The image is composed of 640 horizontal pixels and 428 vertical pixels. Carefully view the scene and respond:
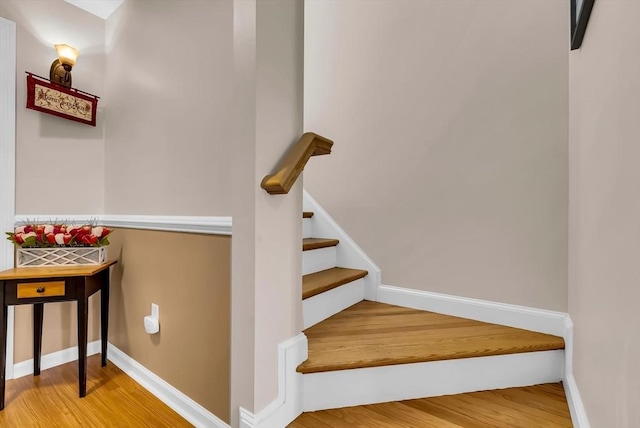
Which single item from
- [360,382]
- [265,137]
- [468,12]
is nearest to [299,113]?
[265,137]

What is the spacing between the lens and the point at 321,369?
1203 mm

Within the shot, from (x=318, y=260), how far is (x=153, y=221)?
3.19 ft

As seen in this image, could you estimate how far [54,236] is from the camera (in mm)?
1681

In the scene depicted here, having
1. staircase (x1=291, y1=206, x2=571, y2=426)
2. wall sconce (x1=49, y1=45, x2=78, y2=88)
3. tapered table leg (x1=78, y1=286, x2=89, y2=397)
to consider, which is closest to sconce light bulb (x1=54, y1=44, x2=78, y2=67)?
wall sconce (x1=49, y1=45, x2=78, y2=88)

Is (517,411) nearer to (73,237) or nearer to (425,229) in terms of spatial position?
(425,229)

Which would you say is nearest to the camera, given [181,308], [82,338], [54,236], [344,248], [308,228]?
[181,308]

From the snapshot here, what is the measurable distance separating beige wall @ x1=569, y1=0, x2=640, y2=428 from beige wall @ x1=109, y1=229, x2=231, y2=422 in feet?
3.81

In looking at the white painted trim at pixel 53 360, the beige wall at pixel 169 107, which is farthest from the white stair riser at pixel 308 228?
the white painted trim at pixel 53 360

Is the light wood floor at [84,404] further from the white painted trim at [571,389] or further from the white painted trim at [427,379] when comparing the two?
the white painted trim at [571,389]

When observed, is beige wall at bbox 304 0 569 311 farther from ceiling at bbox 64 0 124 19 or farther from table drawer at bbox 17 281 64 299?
table drawer at bbox 17 281 64 299

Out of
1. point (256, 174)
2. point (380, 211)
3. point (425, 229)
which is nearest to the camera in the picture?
point (256, 174)

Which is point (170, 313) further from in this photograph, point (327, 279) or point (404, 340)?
point (404, 340)

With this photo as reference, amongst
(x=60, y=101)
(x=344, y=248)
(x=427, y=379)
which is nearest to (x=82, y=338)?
(x=60, y=101)

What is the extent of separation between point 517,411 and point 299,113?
143 cm
